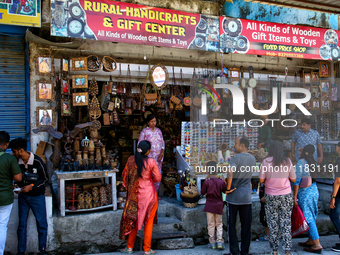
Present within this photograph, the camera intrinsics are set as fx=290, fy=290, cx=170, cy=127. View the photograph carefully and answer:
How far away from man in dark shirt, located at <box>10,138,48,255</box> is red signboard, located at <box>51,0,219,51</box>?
6.51ft

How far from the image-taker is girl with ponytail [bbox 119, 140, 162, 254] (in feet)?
13.5

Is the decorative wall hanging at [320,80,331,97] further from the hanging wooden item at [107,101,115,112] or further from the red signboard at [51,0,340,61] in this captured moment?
the hanging wooden item at [107,101,115,112]

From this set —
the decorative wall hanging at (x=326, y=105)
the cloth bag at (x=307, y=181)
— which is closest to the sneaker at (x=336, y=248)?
the cloth bag at (x=307, y=181)

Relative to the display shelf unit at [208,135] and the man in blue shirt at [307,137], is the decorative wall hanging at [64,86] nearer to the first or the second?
the display shelf unit at [208,135]

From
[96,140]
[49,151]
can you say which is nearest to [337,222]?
[96,140]

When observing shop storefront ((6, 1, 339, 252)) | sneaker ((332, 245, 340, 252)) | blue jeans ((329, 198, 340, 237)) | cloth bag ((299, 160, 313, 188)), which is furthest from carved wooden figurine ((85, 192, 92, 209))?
sneaker ((332, 245, 340, 252))

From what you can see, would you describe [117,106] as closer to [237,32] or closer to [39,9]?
[39,9]

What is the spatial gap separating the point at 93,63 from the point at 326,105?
5813mm

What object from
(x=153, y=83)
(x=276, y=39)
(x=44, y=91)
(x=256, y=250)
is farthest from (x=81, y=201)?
(x=276, y=39)

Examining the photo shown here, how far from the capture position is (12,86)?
17.0 feet

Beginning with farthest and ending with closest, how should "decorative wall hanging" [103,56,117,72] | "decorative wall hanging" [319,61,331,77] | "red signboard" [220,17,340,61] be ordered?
"decorative wall hanging" [319,61,331,77] < "red signboard" [220,17,340,61] < "decorative wall hanging" [103,56,117,72]

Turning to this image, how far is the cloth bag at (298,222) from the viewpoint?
427 centimetres

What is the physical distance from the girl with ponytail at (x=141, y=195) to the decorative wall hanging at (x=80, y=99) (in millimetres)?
1849

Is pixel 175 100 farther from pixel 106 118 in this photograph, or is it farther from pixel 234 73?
pixel 106 118
